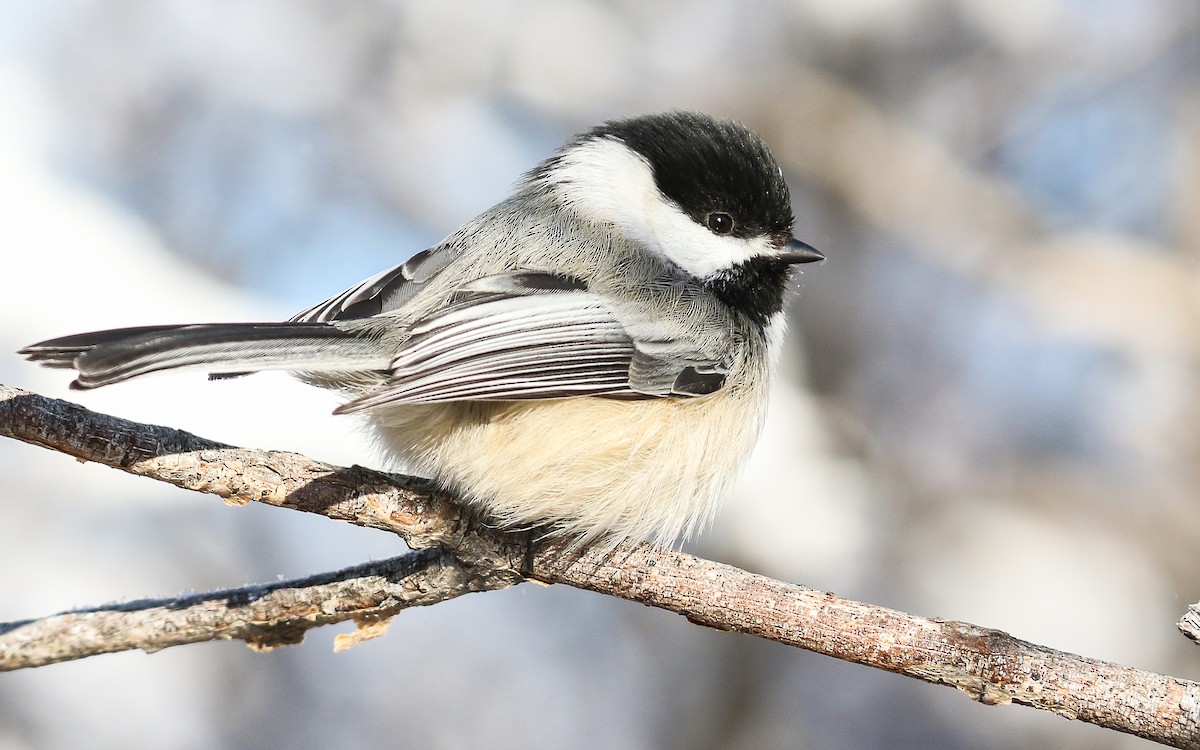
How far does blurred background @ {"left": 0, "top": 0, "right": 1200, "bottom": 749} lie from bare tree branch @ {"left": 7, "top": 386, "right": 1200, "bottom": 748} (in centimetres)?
154

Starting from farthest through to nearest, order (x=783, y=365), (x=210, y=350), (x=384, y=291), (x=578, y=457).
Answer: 1. (x=783, y=365)
2. (x=384, y=291)
3. (x=578, y=457)
4. (x=210, y=350)

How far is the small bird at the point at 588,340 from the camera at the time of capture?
66.4 inches

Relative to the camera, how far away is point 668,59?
4988 millimetres

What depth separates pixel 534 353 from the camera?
5.82ft

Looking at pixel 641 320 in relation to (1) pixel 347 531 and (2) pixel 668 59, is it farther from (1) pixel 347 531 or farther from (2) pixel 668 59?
(2) pixel 668 59

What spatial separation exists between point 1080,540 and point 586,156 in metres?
2.94

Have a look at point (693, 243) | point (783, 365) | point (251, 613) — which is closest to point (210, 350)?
point (251, 613)

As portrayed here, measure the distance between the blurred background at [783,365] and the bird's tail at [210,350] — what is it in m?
1.67

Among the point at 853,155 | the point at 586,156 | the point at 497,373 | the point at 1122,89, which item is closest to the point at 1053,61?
the point at 1122,89

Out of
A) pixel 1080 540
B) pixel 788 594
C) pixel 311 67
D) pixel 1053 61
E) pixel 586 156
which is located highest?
pixel 1053 61

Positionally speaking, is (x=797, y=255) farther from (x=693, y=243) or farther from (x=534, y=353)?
(x=534, y=353)

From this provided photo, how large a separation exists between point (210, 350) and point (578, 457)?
0.65 m

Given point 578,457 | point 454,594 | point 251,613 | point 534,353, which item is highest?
point 534,353

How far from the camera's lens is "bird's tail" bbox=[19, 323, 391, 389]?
1.33m
